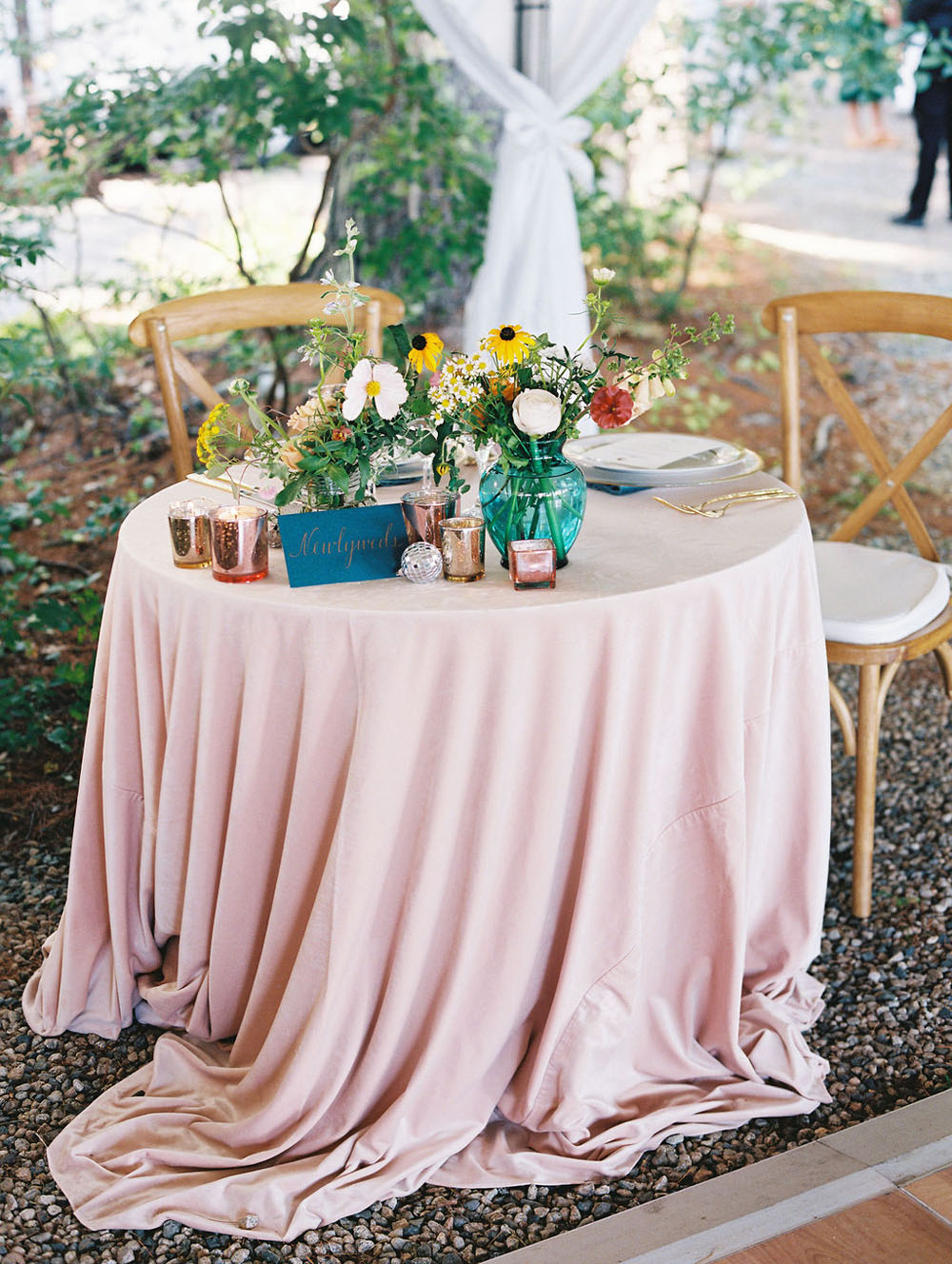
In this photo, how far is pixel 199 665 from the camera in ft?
5.39

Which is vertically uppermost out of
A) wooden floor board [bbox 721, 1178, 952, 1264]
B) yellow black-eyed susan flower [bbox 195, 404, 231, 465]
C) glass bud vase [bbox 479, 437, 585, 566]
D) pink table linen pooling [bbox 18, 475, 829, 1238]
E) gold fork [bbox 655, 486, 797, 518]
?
yellow black-eyed susan flower [bbox 195, 404, 231, 465]

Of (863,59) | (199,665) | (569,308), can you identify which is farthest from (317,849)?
(863,59)

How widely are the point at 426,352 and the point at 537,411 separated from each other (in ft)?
0.56

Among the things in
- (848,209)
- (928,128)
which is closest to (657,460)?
(928,128)

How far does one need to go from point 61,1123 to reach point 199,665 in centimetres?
71

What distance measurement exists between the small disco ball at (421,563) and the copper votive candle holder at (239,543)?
18cm

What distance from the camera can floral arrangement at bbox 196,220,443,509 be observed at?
1518 mm

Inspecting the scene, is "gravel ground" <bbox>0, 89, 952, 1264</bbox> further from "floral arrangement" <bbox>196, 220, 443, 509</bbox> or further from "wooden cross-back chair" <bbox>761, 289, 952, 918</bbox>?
"floral arrangement" <bbox>196, 220, 443, 509</bbox>

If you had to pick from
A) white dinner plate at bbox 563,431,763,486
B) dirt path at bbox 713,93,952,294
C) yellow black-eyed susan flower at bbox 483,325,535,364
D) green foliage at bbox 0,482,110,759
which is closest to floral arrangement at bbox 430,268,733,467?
yellow black-eyed susan flower at bbox 483,325,535,364

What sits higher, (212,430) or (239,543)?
(212,430)

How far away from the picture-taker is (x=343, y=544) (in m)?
1.60

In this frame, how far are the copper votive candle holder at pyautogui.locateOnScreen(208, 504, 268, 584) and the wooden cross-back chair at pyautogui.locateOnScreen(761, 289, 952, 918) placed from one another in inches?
39.5

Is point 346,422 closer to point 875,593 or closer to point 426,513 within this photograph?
point 426,513

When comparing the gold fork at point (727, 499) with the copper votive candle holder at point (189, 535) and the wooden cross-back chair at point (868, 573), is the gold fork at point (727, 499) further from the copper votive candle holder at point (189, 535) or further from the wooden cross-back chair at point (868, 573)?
the copper votive candle holder at point (189, 535)
